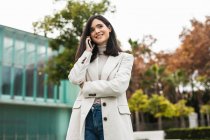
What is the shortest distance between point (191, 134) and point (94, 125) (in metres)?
18.8

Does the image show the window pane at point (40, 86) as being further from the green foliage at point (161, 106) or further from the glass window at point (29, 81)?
the green foliage at point (161, 106)

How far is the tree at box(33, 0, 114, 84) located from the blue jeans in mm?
11440

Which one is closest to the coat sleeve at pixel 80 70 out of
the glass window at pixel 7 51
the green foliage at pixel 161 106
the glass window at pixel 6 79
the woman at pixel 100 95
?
the woman at pixel 100 95

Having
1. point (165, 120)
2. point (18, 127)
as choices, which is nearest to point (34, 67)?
point (18, 127)

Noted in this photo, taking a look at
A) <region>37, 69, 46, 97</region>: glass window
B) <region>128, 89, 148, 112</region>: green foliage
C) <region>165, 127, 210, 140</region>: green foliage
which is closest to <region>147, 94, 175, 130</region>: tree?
<region>128, 89, 148, 112</region>: green foliage

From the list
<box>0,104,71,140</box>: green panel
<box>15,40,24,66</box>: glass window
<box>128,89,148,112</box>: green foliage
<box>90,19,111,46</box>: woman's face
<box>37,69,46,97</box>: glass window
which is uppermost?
<box>15,40,24,66</box>: glass window

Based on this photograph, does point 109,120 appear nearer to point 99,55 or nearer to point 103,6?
point 99,55

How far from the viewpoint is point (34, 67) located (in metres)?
20.2

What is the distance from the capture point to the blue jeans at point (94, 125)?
6.72ft

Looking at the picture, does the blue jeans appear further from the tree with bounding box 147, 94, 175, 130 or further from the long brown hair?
the tree with bounding box 147, 94, 175, 130

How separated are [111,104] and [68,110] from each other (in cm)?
2072

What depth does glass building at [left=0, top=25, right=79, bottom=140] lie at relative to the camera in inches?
730

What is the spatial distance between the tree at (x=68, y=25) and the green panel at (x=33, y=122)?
519 centimetres

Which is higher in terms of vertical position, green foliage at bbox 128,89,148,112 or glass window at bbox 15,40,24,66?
glass window at bbox 15,40,24,66
